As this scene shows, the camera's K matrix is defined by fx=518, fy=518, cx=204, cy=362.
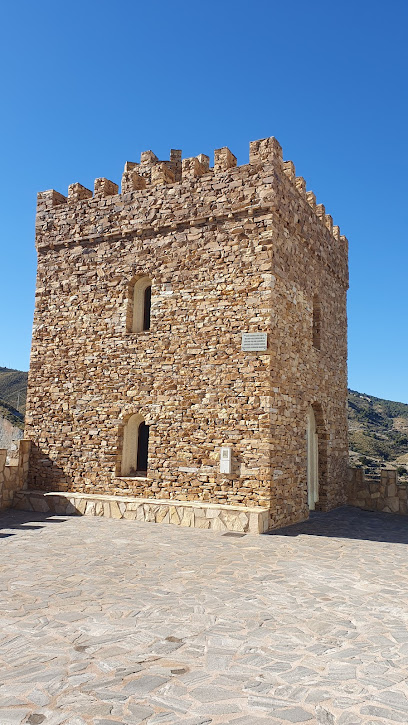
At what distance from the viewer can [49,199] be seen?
13703 mm

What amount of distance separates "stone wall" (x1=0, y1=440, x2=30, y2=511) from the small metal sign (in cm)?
598

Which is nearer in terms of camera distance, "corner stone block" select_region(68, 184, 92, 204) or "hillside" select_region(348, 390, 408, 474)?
"corner stone block" select_region(68, 184, 92, 204)

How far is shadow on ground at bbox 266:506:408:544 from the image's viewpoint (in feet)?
31.9

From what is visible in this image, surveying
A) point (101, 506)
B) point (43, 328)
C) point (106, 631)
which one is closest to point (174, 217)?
point (43, 328)

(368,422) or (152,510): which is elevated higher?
(368,422)

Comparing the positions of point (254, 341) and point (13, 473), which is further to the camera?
point (13, 473)

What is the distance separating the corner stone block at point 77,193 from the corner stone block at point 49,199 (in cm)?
40

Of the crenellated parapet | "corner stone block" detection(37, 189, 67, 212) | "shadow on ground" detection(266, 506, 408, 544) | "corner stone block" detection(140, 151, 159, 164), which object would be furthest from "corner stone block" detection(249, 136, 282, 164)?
"shadow on ground" detection(266, 506, 408, 544)

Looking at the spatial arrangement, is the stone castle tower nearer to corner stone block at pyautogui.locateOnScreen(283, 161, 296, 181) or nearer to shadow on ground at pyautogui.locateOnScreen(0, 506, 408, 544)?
corner stone block at pyautogui.locateOnScreen(283, 161, 296, 181)

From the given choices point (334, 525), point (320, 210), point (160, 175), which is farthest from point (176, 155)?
point (334, 525)

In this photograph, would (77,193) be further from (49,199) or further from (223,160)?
(223,160)

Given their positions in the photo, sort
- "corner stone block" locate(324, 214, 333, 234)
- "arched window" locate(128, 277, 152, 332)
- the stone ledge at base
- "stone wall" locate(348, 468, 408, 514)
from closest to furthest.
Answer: the stone ledge at base → "arched window" locate(128, 277, 152, 332) → "stone wall" locate(348, 468, 408, 514) → "corner stone block" locate(324, 214, 333, 234)

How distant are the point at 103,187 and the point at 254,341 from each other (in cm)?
593

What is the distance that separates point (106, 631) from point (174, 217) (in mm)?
9074
